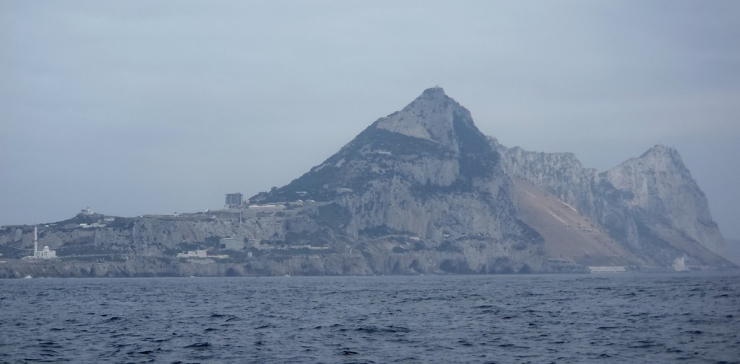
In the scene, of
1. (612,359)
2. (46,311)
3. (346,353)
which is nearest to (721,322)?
(612,359)

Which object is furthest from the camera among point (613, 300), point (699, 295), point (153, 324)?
point (699, 295)

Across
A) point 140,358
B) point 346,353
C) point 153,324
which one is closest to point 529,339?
point 346,353

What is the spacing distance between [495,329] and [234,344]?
→ 73.8ft

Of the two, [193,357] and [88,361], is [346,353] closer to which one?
[193,357]

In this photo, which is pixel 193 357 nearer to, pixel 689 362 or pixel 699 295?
pixel 689 362

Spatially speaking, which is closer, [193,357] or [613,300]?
[193,357]

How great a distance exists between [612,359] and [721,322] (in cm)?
2630

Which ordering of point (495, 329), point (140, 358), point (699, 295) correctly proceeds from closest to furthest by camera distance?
point (140, 358) → point (495, 329) → point (699, 295)

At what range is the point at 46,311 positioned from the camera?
113188 millimetres

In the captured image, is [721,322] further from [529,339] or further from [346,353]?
[346,353]

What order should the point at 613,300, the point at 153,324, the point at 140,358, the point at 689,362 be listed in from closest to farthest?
1. the point at 689,362
2. the point at 140,358
3. the point at 153,324
4. the point at 613,300

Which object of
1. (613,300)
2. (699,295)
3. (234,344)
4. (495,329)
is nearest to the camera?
(234,344)

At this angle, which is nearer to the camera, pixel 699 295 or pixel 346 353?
pixel 346 353

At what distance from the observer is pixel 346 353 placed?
66.6 meters
